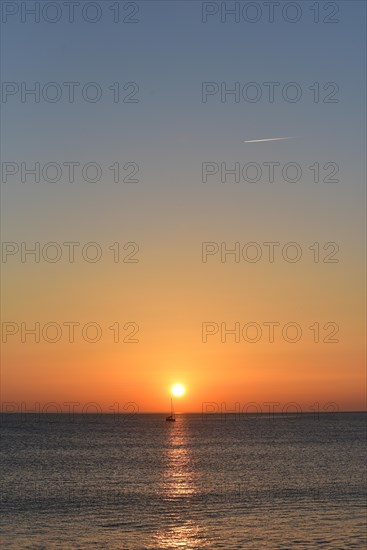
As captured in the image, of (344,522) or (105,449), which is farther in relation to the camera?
(105,449)

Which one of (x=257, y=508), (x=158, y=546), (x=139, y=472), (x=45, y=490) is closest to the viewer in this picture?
(x=158, y=546)

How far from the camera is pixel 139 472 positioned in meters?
96.6

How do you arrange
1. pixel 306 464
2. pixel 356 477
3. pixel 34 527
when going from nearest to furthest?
1. pixel 34 527
2. pixel 356 477
3. pixel 306 464

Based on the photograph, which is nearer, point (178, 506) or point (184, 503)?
point (178, 506)

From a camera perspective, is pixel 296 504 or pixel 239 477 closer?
pixel 296 504

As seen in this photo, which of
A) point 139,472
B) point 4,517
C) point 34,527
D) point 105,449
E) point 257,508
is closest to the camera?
point 34,527

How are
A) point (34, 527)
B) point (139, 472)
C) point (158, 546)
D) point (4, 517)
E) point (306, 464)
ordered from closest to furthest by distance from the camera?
point (158, 546) → point (34, 527) → point (4, 517) → point (139, 472) → point (306, 464)

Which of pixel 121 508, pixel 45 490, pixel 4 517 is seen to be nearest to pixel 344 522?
pixel 121 508

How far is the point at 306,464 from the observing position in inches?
4247

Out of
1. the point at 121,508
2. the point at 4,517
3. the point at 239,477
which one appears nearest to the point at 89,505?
the point at 121,508

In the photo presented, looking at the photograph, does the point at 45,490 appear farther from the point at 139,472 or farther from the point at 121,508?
the point at 139,472

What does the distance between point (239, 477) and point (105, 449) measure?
195 feet

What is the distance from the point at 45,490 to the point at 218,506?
19714 mm

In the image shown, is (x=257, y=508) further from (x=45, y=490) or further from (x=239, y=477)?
(x=239, y=477)
